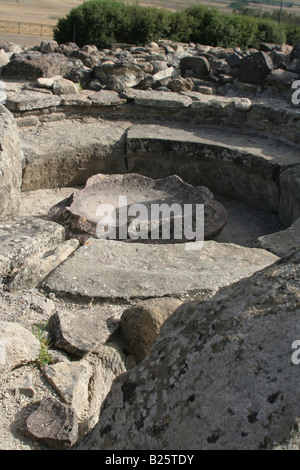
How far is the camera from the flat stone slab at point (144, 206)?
4266 millimetres

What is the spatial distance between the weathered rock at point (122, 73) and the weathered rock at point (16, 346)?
4.63 meters

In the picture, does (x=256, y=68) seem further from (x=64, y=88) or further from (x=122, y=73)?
(x=64, y=88)

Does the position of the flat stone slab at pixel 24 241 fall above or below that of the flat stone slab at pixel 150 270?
above

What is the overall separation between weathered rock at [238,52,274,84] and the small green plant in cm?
509

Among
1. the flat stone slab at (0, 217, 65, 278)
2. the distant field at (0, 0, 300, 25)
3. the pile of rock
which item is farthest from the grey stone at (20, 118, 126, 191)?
the distant field at (0, 0, 300, 25)

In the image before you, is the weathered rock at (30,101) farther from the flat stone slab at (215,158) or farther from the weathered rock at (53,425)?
the weathered rock at (53,425)

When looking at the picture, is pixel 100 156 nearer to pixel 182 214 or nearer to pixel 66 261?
pixel 182 214

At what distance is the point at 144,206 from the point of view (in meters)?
4.84

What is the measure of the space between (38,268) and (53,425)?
1.19 m

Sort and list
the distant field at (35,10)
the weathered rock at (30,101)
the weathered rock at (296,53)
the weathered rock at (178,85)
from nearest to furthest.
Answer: the weathered rock at (30,101), the weathered rock at (178,85), the weathered rock at (296,53), the distant field at (35,10)

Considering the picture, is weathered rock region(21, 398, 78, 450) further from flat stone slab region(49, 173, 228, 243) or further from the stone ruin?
flat stone slab region(49, 173, 228, 243)

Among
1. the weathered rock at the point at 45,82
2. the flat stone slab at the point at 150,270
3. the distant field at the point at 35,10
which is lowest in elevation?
the flat stone slab at the point at 150,270

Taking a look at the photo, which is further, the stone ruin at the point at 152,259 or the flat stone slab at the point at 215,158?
the flat stone slab at the point at 215,158

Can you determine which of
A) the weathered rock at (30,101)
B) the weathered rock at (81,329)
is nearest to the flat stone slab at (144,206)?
the weathered rock at (30,101)
